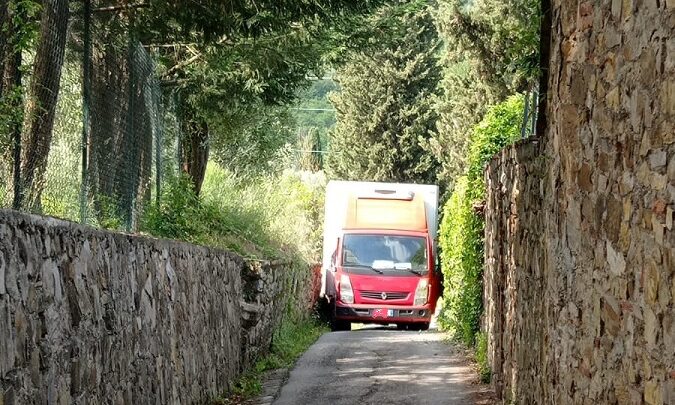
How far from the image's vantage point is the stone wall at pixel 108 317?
5.04 m

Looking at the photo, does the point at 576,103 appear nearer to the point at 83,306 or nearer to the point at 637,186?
the point at 637,186

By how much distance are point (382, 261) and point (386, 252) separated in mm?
211

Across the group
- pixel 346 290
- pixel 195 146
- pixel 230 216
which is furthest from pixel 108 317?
pixel 346 290

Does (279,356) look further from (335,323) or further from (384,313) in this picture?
(335,323)

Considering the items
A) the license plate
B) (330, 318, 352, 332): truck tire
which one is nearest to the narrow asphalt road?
the license plate

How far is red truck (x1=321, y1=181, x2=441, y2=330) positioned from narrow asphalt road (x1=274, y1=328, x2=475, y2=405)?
6.15m

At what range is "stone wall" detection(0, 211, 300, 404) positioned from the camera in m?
5.04

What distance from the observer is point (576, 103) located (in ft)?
21.4

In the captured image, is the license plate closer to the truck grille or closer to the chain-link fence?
the truck grille

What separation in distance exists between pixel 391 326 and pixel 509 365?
718 inches

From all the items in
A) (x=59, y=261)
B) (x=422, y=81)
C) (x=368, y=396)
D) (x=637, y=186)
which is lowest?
(x=368, y=396)

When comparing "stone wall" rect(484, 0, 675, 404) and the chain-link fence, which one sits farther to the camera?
the chain-link fence

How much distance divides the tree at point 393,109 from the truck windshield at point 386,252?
2064 centimetres

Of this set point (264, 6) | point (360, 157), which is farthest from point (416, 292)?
point (360, 157)
